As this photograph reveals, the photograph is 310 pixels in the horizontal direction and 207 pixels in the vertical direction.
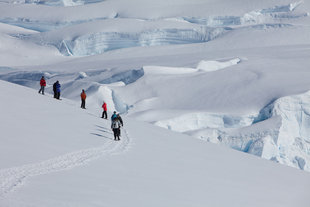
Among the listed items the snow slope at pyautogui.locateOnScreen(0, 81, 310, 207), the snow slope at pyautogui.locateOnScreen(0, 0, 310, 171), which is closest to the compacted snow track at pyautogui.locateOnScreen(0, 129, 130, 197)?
the snow slope at pyautogui.locateOnScreen(0, 81, 310, 207)

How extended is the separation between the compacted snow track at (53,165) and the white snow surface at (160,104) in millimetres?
37

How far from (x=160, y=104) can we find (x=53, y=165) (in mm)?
16749

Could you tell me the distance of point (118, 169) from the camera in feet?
31.9

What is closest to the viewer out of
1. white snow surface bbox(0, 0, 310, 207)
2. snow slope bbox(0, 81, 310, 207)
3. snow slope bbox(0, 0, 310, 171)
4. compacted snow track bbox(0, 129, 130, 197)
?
compacted snow track bbox(0, 129, 130, 197)

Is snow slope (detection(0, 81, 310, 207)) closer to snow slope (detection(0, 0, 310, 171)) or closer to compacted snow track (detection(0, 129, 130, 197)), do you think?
compacted snow track (detection(0, 129, 130, 197))

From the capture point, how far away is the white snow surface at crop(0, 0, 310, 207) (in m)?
8.85

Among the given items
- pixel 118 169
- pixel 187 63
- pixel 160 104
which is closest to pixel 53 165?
pixel 118 169

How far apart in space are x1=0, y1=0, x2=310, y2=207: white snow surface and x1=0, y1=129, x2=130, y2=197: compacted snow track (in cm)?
4

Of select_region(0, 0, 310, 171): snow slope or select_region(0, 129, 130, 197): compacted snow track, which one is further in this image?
select_region(0, 0, 310, 171): snow slope

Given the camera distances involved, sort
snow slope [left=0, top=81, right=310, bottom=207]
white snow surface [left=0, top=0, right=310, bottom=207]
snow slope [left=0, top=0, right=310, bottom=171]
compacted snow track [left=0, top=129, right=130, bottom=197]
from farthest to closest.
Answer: snow slope [left=0, top=0, right=310, bottom=171]
white snow surface [left=0, top=0, right=310, bottom=207]
snow slope [left=0, top=81, right=310, bottom=207]
compacted snow track [left=0, top=129, right=130, bottom=197]

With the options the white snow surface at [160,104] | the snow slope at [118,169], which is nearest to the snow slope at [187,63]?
the white snow surface at [160,104]

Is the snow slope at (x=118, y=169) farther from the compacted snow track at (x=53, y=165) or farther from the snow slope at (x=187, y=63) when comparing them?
the snow slope at (x=187, y=63)

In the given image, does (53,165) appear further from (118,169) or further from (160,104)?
(160,104)

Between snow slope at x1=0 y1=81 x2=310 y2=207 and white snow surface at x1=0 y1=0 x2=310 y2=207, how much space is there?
4 centimetres
